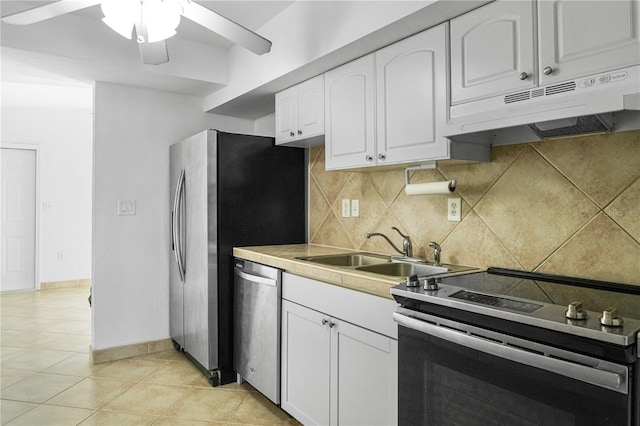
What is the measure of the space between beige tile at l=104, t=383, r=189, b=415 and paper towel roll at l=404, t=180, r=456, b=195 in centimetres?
→ 196

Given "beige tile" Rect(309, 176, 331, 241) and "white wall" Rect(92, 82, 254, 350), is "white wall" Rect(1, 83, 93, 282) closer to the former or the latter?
"white wall" Rect(92, 82, 254, 350)

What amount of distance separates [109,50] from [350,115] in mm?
1856

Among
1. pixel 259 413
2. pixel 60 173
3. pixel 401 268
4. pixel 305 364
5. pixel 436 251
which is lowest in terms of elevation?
pixel 259 413

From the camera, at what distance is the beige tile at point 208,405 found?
97.0 inches

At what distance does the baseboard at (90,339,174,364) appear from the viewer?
329cm

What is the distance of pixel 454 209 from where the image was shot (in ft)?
7.18

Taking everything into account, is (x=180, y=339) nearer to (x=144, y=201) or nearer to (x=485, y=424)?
(x=144, y=201)

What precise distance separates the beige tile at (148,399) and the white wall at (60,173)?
4.09m

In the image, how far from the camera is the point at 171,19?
1.75 meters

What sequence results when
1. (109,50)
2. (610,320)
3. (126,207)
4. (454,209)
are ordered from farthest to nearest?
1. (126,207)
2. (109,50)
3. (454,209)
4. (610,320)

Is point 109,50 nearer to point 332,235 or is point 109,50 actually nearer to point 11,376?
point 332,235

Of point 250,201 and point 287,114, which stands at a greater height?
point 287,114

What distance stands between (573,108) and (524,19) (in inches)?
15.9

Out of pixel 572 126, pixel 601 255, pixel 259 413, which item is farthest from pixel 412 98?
pixel 259 413
